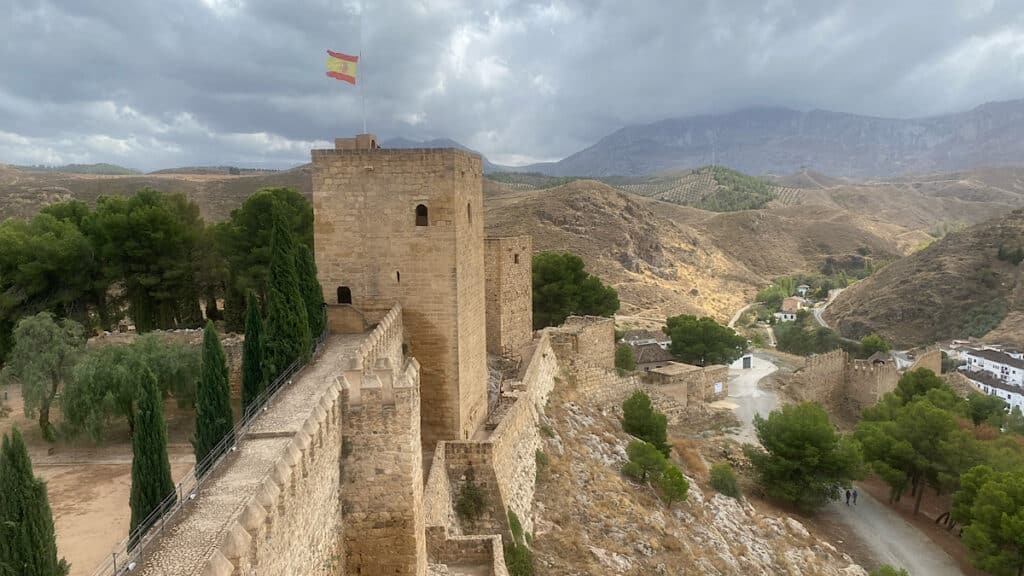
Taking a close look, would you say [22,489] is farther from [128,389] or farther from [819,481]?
[819,481]

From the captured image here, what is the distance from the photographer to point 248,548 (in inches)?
195

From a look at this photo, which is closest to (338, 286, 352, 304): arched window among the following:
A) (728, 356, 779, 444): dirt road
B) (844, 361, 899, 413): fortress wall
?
(728, 356, 779, 444): dirt road

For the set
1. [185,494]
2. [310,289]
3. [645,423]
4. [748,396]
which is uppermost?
[310,289]

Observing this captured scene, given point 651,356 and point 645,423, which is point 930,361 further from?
point 645,423

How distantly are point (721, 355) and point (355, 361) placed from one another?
29.0 m

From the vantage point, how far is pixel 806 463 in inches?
834

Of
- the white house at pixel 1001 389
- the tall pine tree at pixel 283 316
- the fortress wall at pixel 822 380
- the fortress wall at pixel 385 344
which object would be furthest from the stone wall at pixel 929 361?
the tall pine tree at pixel 283 316

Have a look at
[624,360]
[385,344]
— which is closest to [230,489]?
[385,344]

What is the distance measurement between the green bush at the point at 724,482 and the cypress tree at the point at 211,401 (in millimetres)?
14513

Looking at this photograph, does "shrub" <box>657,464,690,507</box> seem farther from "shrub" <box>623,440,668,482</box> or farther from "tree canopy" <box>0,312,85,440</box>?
"tree canopy" <box>0,312,85,440</box>

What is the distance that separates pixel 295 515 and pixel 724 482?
16.7m

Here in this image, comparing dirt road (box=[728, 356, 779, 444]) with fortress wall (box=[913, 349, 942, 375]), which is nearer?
dirt road (box=[728, 356, 779, 444])

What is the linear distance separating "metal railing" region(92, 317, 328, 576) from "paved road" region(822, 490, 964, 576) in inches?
654

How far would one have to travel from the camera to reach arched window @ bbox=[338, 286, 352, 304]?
43.7 feet
